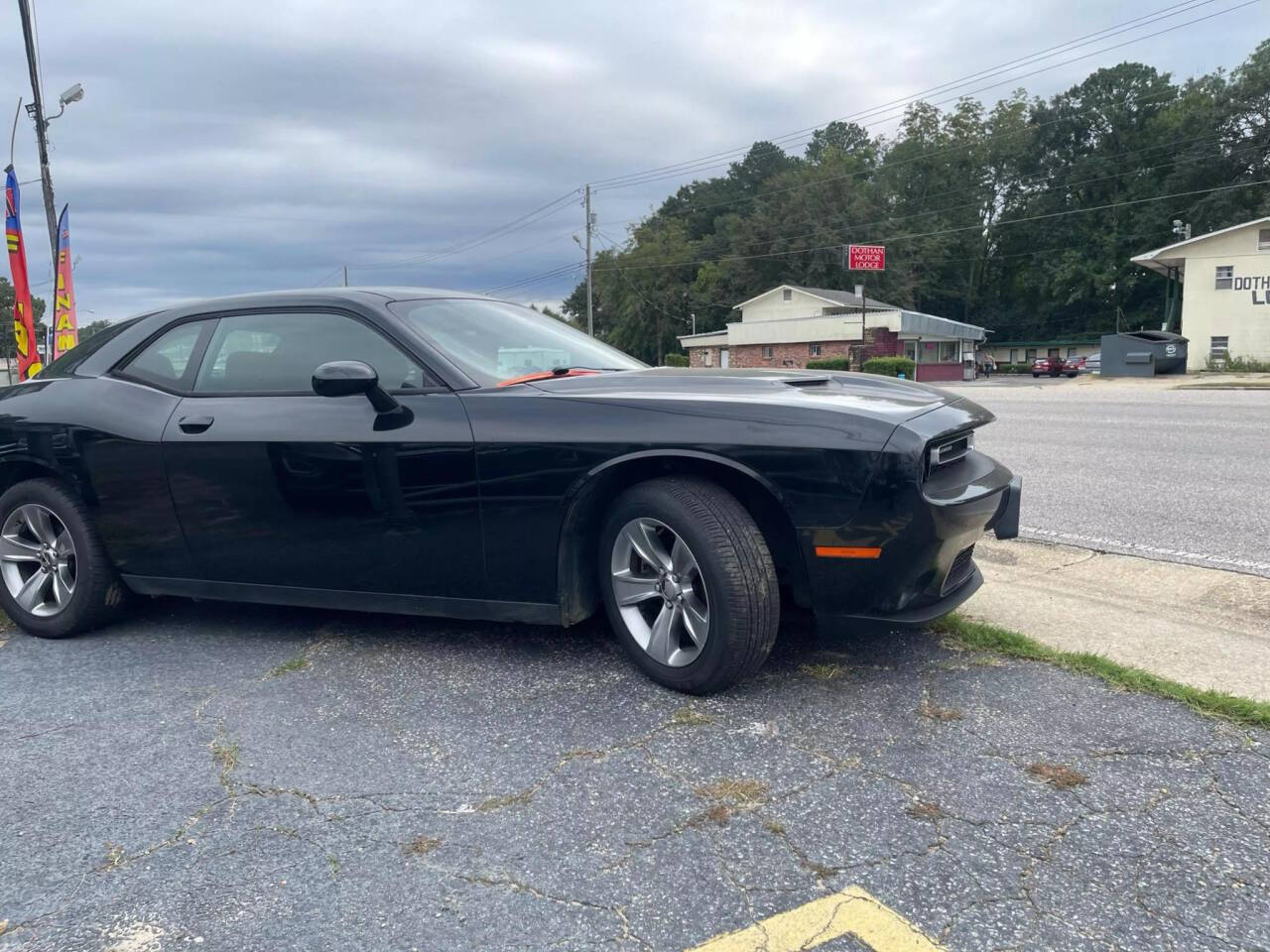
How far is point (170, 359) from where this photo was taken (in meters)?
4.04

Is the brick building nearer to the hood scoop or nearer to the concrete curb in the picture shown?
the concrete curb

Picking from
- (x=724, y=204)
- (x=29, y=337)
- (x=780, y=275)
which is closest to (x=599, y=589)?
(x=29, y=337)

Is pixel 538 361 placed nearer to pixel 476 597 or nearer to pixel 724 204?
pixel 476 597

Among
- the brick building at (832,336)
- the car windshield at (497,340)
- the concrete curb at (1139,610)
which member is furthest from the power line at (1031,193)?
the car windshield at (497,340)

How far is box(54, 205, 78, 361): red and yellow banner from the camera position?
14125 millimetres

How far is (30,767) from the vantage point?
288cm

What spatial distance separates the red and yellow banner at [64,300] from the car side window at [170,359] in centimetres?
1169

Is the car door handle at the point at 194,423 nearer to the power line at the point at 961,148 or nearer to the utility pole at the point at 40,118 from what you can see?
the utility pole at the point at 40,118

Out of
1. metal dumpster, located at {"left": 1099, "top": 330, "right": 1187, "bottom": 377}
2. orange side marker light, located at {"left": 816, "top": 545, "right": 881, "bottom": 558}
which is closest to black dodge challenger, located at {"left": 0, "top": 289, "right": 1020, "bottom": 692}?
orange side marker light, located at {"left": 816, "top": 545, "right": 881, "bottom": 558}

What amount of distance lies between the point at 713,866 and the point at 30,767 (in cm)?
219

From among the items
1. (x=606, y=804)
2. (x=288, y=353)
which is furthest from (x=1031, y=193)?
(x=606, y=804)

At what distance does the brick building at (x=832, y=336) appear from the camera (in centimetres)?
4841

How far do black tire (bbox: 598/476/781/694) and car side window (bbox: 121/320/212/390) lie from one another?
7.12 feet

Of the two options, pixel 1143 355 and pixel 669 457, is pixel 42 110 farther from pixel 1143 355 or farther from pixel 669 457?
pixel 1143 355
